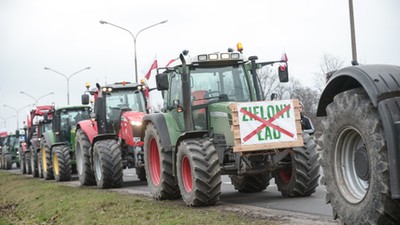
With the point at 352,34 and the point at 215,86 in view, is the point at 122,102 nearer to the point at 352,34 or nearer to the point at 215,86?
the point at 352,34

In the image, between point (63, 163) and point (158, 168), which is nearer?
point (158, 168)

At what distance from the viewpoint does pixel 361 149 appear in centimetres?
561

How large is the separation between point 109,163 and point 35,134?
14125 millimetres

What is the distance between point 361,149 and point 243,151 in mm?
5138

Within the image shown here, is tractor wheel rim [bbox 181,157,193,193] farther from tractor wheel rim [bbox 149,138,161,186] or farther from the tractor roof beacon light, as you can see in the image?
the tractor roof beacon light

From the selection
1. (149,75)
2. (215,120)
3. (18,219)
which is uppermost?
(149,75)

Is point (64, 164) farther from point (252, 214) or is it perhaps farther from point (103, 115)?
point (252, 214)

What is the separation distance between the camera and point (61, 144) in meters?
23.5

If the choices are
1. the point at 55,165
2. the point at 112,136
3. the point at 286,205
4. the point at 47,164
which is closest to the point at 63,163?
the point at 55,165

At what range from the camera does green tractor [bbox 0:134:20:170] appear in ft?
143

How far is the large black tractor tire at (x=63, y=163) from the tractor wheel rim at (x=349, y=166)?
1748 cm

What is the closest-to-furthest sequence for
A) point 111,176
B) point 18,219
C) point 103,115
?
point 18,219, point 111,176, point 103,115

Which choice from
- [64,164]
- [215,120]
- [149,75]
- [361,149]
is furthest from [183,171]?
[64,164]

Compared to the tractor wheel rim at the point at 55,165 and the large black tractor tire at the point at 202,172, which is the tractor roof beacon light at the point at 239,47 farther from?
the tractor wheel rim at the point at 55,165
